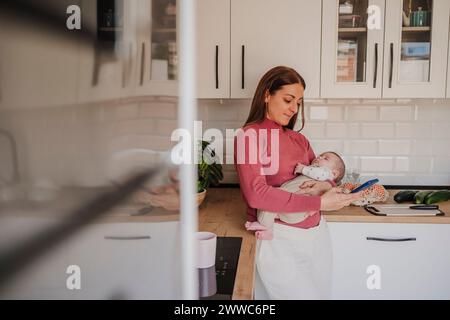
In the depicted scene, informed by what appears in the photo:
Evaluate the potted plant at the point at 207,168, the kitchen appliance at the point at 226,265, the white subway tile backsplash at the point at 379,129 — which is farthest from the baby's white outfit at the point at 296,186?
the white subway tile backsplash at the point at 379,129

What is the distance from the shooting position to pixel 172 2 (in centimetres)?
38

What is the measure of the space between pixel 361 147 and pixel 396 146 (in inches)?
7.2

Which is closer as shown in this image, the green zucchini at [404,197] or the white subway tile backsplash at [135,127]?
the white subway tile backsplash at [135,127]

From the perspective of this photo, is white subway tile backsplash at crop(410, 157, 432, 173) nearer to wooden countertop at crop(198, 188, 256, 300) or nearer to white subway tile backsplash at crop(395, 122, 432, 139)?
white subway tile backsplash at crop(395, 122, 432, 139)

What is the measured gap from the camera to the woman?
1.43 metres

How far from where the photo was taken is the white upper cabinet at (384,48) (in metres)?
1.79

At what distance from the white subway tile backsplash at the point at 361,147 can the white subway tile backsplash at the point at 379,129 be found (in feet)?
0.14

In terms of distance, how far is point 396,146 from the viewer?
2.14 metres

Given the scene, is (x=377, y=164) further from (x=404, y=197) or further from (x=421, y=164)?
(x=404, y=197)

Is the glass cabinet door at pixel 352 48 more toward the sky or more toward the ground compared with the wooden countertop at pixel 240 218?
more toward the sky

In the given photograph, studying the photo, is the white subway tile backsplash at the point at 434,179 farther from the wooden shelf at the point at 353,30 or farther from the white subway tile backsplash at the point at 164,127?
the white subway tile backsplash at the point at 164,127

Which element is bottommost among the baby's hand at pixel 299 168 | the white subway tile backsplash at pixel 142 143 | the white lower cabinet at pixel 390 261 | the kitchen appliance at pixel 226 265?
the white lower cabinet at pixel 390 261

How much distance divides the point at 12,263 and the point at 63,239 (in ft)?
0.13
